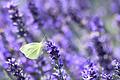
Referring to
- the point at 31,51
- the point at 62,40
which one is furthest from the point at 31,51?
the point at 62,40

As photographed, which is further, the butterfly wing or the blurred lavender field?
the butterfly wing

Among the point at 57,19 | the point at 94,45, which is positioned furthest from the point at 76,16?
the point at 94,45

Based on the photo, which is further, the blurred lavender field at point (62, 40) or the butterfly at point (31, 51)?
the butterfly at point (31, 51)

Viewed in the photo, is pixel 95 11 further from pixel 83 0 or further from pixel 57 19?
pixel 57 19

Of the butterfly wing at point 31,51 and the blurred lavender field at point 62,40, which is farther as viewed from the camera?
the butterfly wing at point 31,51

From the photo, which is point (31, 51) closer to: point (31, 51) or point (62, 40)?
point (31, 51)

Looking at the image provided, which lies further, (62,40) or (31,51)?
(62,40)

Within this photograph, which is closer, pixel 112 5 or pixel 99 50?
→ pixel 99 50

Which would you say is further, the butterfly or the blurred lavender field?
the butterfly
